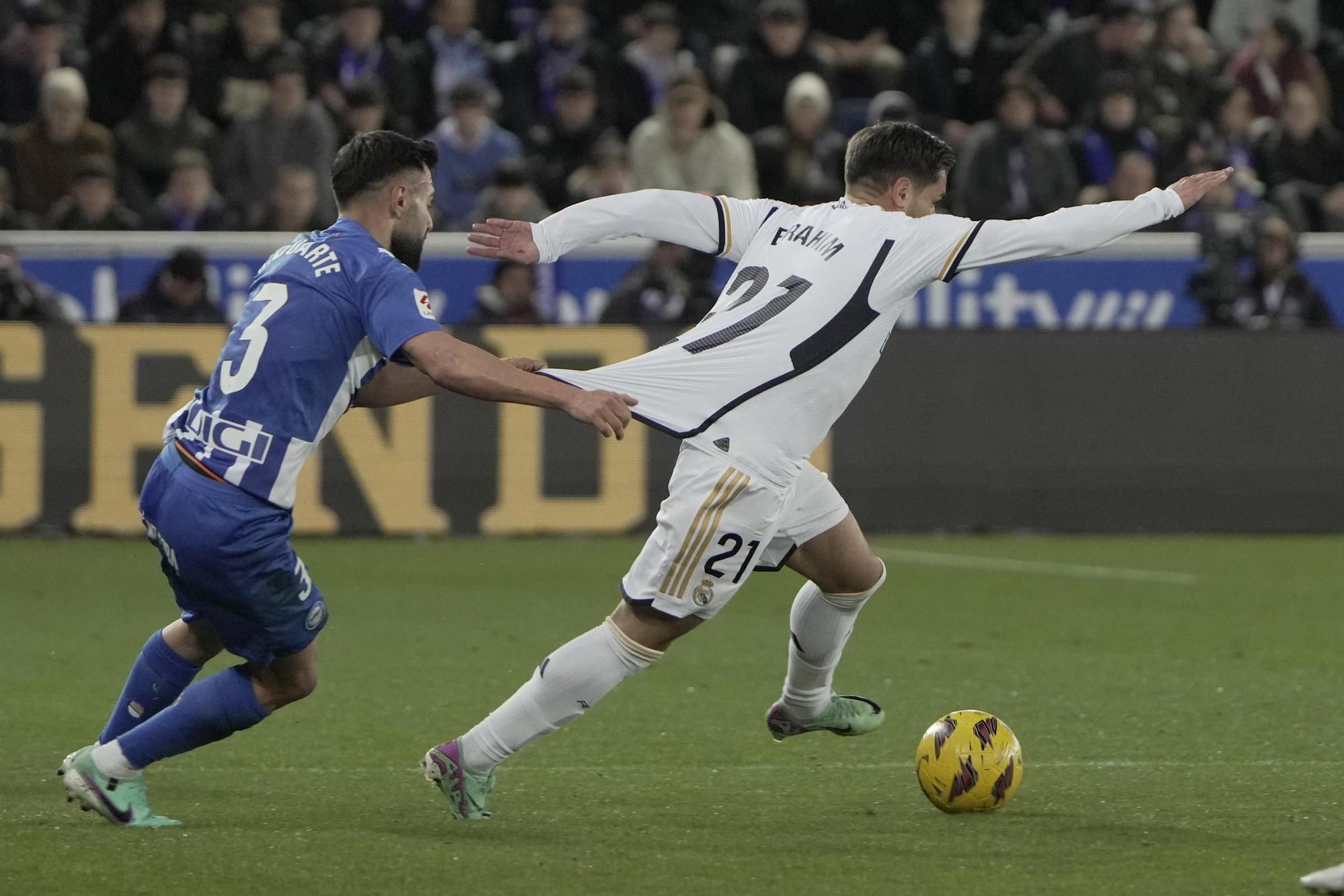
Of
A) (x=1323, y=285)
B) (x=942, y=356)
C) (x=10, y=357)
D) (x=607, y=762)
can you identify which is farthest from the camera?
(x=1323, y=285)

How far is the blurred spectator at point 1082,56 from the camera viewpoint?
18.0 meters

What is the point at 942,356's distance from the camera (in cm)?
1459

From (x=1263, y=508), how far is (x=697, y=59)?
6.23m

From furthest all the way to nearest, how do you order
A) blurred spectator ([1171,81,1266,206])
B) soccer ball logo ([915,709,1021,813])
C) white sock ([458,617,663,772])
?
blurred spectator ([1171,81,1266,206]), soccer ball logo ([915,709,1021,813]), white sock ([458,617,663,772])

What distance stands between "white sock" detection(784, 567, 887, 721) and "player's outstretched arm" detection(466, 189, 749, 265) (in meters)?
1.25

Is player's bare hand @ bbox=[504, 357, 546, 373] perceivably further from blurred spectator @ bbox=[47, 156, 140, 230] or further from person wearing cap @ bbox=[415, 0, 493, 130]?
person wearing cap @ bbox=[415, 0, 493, 130]

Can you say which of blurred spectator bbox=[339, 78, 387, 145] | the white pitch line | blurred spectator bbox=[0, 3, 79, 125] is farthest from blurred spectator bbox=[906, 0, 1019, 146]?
blurred spectator bbox=[0, 3, 79, 125]

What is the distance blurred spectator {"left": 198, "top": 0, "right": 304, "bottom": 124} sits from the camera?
16.6m

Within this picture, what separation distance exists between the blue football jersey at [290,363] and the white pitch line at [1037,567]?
761cm

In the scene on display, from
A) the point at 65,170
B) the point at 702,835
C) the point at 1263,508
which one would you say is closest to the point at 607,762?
the point at 702,835

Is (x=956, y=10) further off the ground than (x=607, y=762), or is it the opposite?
(x=956, y=10)

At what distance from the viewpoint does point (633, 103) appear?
56.9ft

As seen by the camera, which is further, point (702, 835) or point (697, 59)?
point (697, 59)

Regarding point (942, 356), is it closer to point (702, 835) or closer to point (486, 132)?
point (486, 132)
